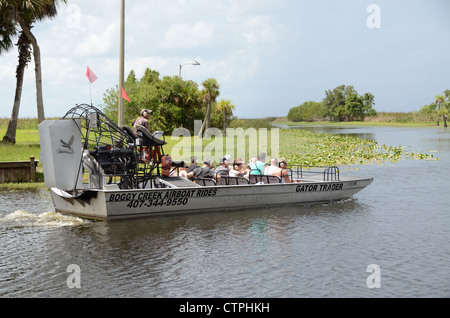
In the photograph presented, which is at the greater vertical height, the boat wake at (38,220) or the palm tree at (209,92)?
the palm tree at (209,92)

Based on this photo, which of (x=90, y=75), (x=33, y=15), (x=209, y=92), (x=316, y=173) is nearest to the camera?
(x=90, y=75)

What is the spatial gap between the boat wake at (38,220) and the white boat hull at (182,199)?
312 millimetres

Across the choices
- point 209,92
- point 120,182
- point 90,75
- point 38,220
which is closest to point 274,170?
point 120,182

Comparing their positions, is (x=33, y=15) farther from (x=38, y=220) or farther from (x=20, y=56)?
(x=38, y=220)

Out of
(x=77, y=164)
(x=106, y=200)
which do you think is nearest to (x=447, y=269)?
(x=106, y=200)

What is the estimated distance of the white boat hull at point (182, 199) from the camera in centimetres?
1587

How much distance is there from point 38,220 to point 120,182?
257 cm

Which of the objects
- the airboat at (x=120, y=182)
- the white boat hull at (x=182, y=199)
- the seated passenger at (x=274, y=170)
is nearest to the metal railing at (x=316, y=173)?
the seated passenger at (x=274, y=170)

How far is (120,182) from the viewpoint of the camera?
16969 millimetres

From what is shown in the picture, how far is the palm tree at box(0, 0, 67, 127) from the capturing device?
3553cm

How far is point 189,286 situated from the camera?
1029 cm

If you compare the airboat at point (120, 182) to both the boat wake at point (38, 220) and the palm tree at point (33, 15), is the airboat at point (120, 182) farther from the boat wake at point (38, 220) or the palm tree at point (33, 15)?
the palm tree at point (33, 15)

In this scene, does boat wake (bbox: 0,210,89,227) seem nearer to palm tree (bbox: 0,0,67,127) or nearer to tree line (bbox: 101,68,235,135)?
palm tree (bbox: 0,0,67,127)
